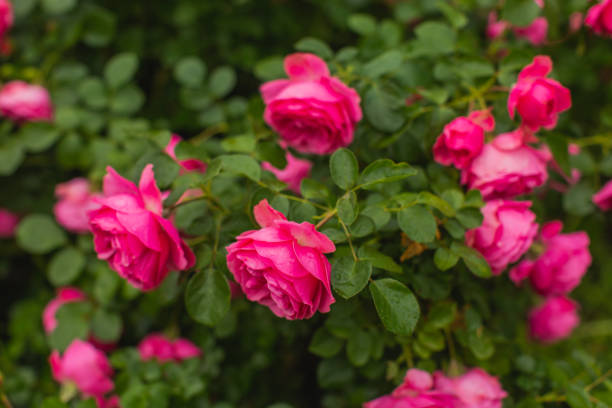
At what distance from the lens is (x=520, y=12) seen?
1.07 metres

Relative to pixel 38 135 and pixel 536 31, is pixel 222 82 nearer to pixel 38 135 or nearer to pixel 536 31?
pixel 38 135

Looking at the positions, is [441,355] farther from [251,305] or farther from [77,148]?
[77,148]

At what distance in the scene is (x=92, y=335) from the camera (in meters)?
1.34

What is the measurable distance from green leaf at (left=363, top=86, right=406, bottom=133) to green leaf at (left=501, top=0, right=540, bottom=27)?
332 millimetres

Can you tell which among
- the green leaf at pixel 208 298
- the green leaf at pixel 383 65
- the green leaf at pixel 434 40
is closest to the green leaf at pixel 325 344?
the green leaf at pixel 208 298

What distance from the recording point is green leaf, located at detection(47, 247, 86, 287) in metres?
1.30

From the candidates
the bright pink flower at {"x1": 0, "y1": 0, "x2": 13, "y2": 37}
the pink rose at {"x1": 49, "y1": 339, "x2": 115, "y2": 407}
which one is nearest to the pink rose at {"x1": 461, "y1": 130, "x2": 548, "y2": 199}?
the pink rose at {"x1": 49, "y1": 339, "x2": 115, "y2": 407}

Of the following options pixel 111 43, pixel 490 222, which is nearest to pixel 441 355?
pixel 490 222

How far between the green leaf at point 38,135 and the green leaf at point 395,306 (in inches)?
40.4

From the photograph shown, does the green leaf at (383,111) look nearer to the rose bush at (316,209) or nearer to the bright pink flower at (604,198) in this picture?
the rose bush at (316,209)

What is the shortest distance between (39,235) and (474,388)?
1.12 metres

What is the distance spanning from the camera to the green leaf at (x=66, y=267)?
1.30 meters

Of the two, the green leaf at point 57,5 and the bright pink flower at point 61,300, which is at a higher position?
the green leaf at point 57,5

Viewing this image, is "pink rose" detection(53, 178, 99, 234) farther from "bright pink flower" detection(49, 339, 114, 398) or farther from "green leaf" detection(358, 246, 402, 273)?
"green leaf" detection(358, 246, 402, 273)
